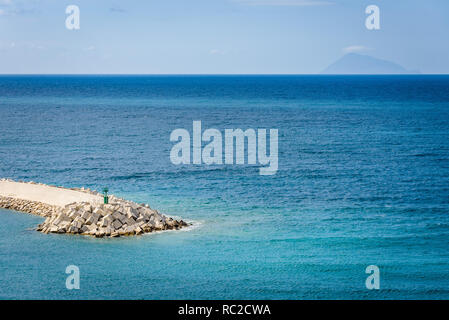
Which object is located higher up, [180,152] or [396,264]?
[180,152]

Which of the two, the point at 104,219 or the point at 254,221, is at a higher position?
the point at 104,219

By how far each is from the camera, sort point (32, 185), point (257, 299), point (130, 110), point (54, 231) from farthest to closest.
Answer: point (130, 110), point (32, 185), point (54, 231), point (257, 299)

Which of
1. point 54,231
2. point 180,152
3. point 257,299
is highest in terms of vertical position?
point 180,152

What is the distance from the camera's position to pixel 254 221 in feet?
157

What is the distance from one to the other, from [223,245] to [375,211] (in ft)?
49.1

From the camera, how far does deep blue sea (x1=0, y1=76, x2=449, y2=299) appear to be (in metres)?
35.2

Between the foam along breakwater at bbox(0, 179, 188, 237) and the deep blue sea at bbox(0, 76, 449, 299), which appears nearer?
the deep blue sea at bbox(0, 76, 449, 299)

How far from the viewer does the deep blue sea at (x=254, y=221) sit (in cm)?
3519

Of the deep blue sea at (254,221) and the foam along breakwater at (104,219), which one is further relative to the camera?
the foam along breakwater at (104,219)

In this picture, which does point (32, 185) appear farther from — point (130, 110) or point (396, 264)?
point (130, 110)

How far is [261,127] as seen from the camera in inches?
4498

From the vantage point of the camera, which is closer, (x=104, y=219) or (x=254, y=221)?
(x=104, y=219)

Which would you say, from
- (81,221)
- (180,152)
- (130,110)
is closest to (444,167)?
(180,152)

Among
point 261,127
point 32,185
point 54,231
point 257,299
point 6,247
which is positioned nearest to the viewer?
point 257,299
